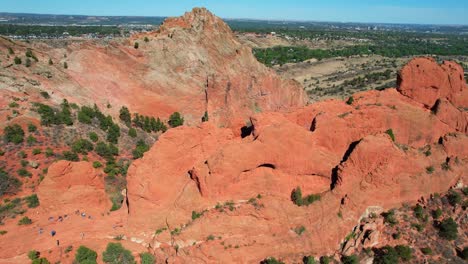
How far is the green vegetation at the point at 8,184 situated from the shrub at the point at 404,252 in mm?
37835

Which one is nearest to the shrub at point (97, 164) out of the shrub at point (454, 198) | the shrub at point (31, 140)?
the shrub at point (31, 140)

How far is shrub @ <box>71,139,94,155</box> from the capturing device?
45.1 m

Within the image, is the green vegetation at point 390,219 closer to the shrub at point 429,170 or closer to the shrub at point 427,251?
the shrub at point 427,251

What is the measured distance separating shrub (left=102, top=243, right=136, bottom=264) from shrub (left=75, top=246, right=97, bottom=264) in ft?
2.36

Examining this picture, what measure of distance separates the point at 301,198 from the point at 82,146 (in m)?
30.7

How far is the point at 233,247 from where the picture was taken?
27.1 m

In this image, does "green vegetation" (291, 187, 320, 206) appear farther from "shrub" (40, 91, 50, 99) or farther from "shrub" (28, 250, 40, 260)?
"shrub" (40, 91, 50, 99)

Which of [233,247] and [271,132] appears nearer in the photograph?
[233,247]

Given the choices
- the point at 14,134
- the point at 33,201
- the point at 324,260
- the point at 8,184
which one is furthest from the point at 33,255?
the point at 14,134

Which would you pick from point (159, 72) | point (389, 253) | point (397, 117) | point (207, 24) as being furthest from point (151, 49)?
point (389, 253)

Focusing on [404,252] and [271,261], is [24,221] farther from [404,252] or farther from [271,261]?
[404,252]

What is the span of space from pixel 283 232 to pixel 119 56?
1725 inches

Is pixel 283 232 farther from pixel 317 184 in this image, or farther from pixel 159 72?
pixel 159 72

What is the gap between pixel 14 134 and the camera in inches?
1743
